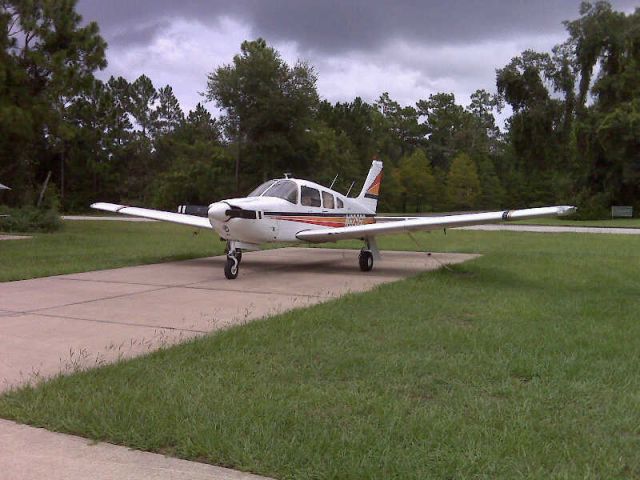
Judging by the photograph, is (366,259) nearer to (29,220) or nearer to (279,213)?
(279,213)

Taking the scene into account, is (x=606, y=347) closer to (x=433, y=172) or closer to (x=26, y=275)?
(x=26, y=275)

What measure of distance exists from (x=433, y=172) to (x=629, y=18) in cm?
2916

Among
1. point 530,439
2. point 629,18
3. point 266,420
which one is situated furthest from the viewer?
point 629,18

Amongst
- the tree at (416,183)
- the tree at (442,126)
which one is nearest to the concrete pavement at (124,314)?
the tree at (416,183)

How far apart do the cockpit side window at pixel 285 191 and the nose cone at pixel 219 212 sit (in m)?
1.76

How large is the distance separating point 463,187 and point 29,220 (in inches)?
2144

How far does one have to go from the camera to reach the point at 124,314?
7.75m

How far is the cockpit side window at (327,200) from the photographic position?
13.7 metres

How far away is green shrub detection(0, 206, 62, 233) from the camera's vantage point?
81.6ft

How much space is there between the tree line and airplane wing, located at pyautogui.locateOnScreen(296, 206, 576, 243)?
1345 centimetres

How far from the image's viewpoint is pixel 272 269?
13039mm

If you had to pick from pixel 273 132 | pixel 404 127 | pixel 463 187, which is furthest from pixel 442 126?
pixel 273 132

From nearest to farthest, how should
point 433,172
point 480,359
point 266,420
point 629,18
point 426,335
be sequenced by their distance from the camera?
point 266,420 < point 480,359 < point 426,335 < point 629,18 < point 433,172

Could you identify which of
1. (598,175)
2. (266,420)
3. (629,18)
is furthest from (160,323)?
(629,18)
